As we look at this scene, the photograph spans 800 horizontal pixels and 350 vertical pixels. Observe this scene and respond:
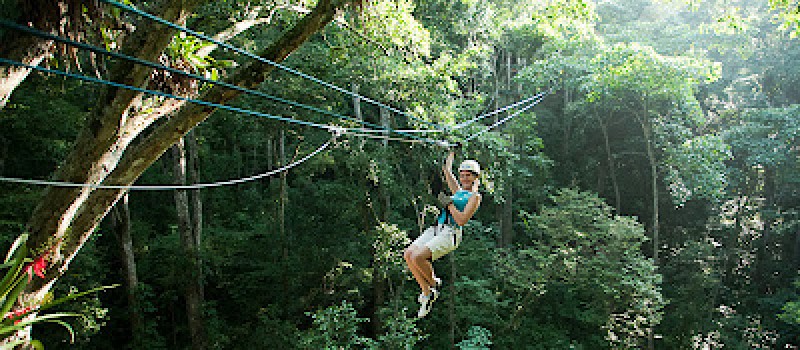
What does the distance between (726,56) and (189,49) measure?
14300 millimetres

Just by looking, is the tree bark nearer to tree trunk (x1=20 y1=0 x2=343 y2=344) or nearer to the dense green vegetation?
tree trunk (x1=20 y1=0 x2=343 y2=344)

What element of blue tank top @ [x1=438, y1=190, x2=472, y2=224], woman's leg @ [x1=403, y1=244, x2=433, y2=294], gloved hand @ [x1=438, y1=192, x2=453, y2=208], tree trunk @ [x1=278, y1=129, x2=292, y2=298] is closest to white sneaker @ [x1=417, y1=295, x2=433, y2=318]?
woman's leg @ [x1=403, y1=244, x2=433, y2=294]

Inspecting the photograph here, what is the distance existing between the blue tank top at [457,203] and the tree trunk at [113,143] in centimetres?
123

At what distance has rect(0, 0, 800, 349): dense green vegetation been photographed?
23.5 feet

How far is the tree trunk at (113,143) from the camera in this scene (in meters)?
2.62

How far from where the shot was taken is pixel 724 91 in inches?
524

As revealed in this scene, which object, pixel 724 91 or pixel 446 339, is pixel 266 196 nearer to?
pixel 446 339

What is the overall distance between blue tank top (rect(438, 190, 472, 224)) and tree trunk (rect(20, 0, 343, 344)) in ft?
4.03

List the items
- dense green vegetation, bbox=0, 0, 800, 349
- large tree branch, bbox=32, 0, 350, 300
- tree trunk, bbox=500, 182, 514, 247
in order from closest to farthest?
large tree branch, bbox=32, 0, 350, 300 → dense green vegetation, bbox=0, 0, 800, 349 → tree trunk, bbox=500, 182, 514, 247

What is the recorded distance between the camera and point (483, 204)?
13.0m

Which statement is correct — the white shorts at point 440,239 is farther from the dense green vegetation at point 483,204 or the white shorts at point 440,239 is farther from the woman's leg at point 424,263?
the dense green vegetation at point 483,204

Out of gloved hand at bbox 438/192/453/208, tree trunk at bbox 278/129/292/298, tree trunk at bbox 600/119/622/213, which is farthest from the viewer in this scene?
tree trunk at bbox 600/119/622/213

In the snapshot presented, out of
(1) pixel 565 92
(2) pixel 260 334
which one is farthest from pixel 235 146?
(1) pixel 565 92

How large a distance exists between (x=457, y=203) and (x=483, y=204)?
995 centimetres
